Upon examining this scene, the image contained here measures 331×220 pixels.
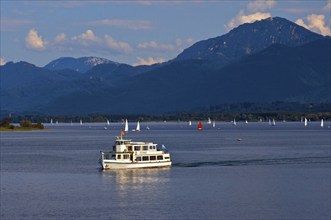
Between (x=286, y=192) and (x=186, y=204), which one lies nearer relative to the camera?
(x=186, y=204)

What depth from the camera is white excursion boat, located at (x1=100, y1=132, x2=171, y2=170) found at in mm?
111062

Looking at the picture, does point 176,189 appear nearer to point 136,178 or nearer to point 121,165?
point 136,178

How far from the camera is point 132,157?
366 ft

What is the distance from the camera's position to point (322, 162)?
122m

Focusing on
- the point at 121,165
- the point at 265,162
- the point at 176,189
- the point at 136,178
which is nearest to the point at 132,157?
the point at 121,165

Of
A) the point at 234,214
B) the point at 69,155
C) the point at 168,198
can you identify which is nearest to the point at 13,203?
the point at 168,198

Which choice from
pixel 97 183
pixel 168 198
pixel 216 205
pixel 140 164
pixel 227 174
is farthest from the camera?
pixel 140 164

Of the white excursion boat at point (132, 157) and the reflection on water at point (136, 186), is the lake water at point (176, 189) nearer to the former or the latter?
the reflection on water at point (136, 186)

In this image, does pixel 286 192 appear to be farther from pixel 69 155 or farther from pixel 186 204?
pixel 69 155

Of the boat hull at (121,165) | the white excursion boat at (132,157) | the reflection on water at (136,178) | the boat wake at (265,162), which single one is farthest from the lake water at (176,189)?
the white excursion boat at (132,157)

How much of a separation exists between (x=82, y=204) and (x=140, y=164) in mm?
35780

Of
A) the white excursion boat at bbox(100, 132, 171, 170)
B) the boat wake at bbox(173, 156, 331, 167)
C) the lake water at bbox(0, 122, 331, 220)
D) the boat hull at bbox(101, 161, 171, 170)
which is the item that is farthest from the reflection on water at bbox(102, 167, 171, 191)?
the boat wake at bbox(173, 156, 331, 167)

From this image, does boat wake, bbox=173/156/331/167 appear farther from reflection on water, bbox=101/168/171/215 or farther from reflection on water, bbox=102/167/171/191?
reflection on water, bbox=101/168/171/215


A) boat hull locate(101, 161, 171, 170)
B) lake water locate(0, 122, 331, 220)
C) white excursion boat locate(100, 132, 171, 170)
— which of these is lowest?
lake water locate(0, 122, 331, 220)
